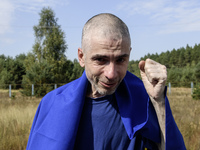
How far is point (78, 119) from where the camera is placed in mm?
1523

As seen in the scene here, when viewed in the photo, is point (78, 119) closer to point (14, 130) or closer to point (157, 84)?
point (157, 84)

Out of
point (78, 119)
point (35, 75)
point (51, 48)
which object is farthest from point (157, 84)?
point (51, 48)

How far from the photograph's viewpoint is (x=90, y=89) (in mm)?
1783

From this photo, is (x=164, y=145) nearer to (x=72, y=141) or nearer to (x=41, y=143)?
(x=72, y=141)

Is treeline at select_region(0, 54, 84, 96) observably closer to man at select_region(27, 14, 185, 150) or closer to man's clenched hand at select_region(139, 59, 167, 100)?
man at select_region(27, 14, 185, 150)

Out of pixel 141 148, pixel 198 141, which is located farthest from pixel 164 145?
pixel 198 141

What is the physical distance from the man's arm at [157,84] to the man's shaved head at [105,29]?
241 mm

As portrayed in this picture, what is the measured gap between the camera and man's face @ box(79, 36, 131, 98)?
4.62ft

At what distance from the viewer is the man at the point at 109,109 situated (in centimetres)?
143

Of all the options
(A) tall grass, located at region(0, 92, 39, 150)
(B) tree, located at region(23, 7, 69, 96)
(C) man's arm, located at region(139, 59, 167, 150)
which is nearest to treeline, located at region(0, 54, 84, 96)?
(B) tree, located at region(23, 7, 69, 96)

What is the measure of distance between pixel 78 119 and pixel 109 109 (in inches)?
10.5

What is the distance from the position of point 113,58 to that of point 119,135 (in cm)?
60

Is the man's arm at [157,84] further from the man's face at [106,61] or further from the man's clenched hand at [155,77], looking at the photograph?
the man's face at [106,61]

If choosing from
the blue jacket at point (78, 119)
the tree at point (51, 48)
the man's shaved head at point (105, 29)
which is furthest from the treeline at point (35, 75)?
the man's shaved head at point (105, 29)
